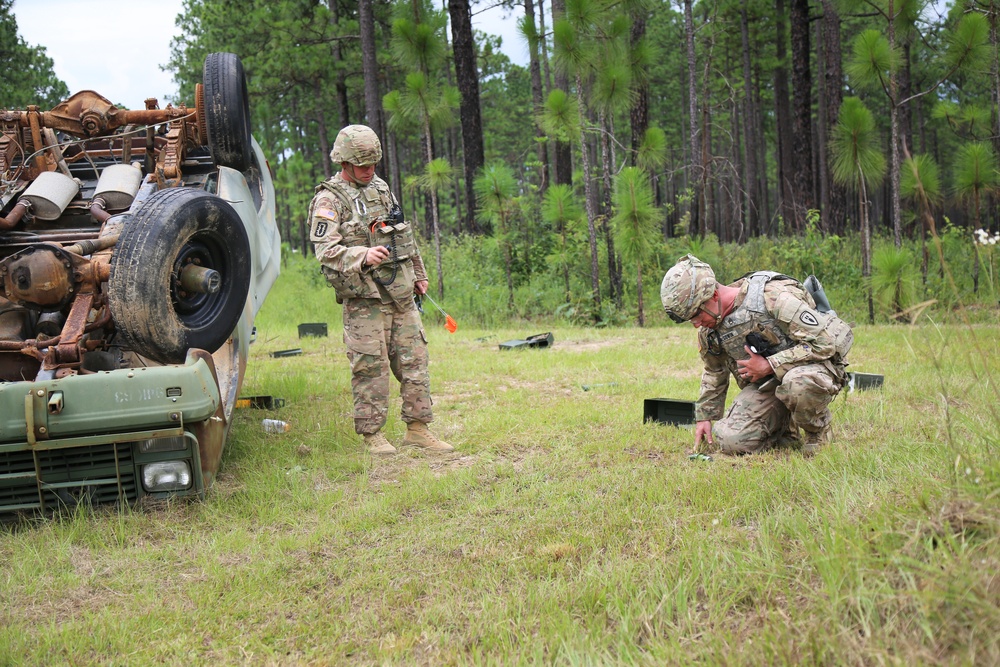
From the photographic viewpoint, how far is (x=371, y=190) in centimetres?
544

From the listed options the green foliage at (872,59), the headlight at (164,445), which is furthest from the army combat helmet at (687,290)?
the green foliage at (872,59)

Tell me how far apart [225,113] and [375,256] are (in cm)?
164

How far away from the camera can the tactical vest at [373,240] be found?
526cm

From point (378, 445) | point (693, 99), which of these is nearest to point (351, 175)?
point (378, 445)

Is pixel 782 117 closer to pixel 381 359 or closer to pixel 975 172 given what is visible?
pixel 975 172

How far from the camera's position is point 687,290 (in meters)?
4.44

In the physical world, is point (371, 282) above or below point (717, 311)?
above

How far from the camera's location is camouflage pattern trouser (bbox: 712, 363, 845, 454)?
441 cm

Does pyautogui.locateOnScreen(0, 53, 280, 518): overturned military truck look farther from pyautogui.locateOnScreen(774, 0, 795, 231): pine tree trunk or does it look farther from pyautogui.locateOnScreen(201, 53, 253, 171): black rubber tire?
pyautogui.locateOnScreen(774, 0, 795, 231): pine tree trunk

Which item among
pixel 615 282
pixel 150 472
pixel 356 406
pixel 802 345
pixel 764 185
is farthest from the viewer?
pixel 764 185

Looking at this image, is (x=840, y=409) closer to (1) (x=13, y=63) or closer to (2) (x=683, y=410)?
(2) (x=683, y=410)

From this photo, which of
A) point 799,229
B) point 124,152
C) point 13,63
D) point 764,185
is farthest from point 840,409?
point 764,185

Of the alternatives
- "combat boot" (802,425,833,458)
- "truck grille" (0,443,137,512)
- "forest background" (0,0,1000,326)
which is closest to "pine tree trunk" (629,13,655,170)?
"forest background" (0,0,1000,326)

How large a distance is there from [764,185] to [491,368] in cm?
2727
